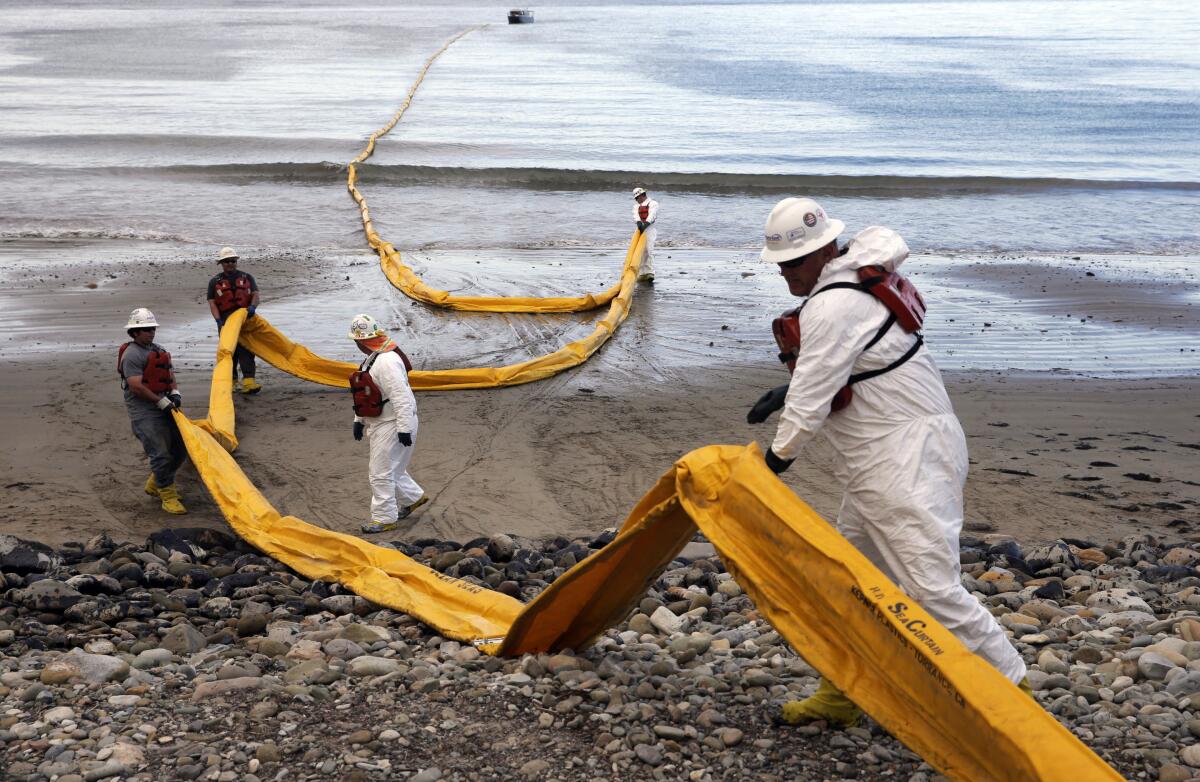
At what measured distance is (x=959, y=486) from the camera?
15.9 feet

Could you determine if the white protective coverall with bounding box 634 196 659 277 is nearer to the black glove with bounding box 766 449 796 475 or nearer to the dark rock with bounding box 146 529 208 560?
the dark rock with bounding box 146 529 208 560

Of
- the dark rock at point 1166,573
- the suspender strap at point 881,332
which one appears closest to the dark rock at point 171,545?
the suspender strap at point 881,332

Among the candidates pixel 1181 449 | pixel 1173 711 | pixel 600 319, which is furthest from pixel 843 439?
pixel 600 319

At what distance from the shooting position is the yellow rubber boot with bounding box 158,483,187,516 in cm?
996

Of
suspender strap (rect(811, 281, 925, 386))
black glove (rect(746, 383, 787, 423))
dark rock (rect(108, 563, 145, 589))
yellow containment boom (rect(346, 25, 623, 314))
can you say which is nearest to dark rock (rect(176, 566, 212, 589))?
dark rock (rect(108, 563, 145, 589))

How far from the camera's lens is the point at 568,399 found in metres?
12.8

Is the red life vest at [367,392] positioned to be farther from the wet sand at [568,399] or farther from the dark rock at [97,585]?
the dark rock at [97,585]

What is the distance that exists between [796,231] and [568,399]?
809 cm

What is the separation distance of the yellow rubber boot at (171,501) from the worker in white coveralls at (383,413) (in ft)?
5.33

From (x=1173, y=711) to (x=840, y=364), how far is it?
7.00ft

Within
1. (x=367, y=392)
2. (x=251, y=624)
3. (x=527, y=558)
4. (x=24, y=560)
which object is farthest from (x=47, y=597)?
(x=367, y=392)

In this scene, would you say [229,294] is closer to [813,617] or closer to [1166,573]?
[1166,573]

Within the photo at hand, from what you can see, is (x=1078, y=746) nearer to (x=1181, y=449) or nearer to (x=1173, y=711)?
(x=1173, y=711)

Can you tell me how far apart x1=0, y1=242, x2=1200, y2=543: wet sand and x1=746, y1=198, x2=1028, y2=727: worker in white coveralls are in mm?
4909
